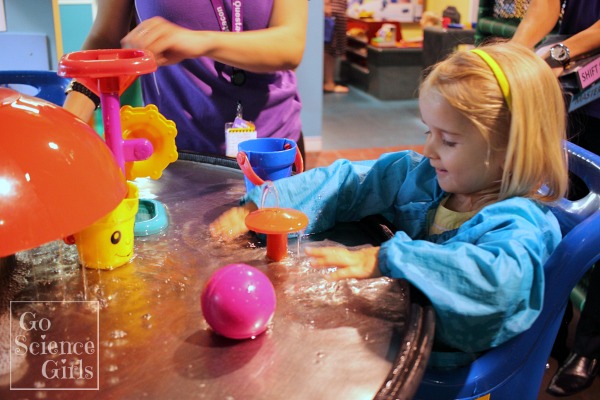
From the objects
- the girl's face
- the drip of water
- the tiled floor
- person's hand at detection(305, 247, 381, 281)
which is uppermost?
the girl's face

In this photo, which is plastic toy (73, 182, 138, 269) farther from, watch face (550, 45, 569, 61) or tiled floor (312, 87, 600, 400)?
tiled floor (312, 87, 600, 400)

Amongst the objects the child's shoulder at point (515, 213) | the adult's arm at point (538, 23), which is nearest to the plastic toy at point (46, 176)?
the child's shoulder at point (515, 213)

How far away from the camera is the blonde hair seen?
99 cm

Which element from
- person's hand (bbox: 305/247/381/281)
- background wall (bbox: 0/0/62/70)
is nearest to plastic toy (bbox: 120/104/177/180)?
person's hand (bbox: 305/247/381/281)

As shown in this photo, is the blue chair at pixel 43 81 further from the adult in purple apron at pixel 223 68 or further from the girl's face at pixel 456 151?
the girl's face at pixel 456 151

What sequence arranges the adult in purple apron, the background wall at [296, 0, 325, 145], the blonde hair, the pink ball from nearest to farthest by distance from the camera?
the pink ball < the blonde hair < the adult in purple apron < the background wall at [296, 0, 325, 145]

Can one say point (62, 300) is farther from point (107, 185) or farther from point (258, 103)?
point (258, 103)

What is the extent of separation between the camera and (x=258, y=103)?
5.10ft

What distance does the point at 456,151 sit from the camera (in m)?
1.03

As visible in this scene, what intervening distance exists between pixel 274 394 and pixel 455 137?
57 cm

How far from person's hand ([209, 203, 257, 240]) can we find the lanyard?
53 centimetres

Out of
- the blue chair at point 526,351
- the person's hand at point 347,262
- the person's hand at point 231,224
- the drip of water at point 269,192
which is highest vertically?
the drip of water at point 269,192

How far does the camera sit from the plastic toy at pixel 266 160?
1131mm

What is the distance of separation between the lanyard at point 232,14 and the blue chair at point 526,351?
0.90 m
